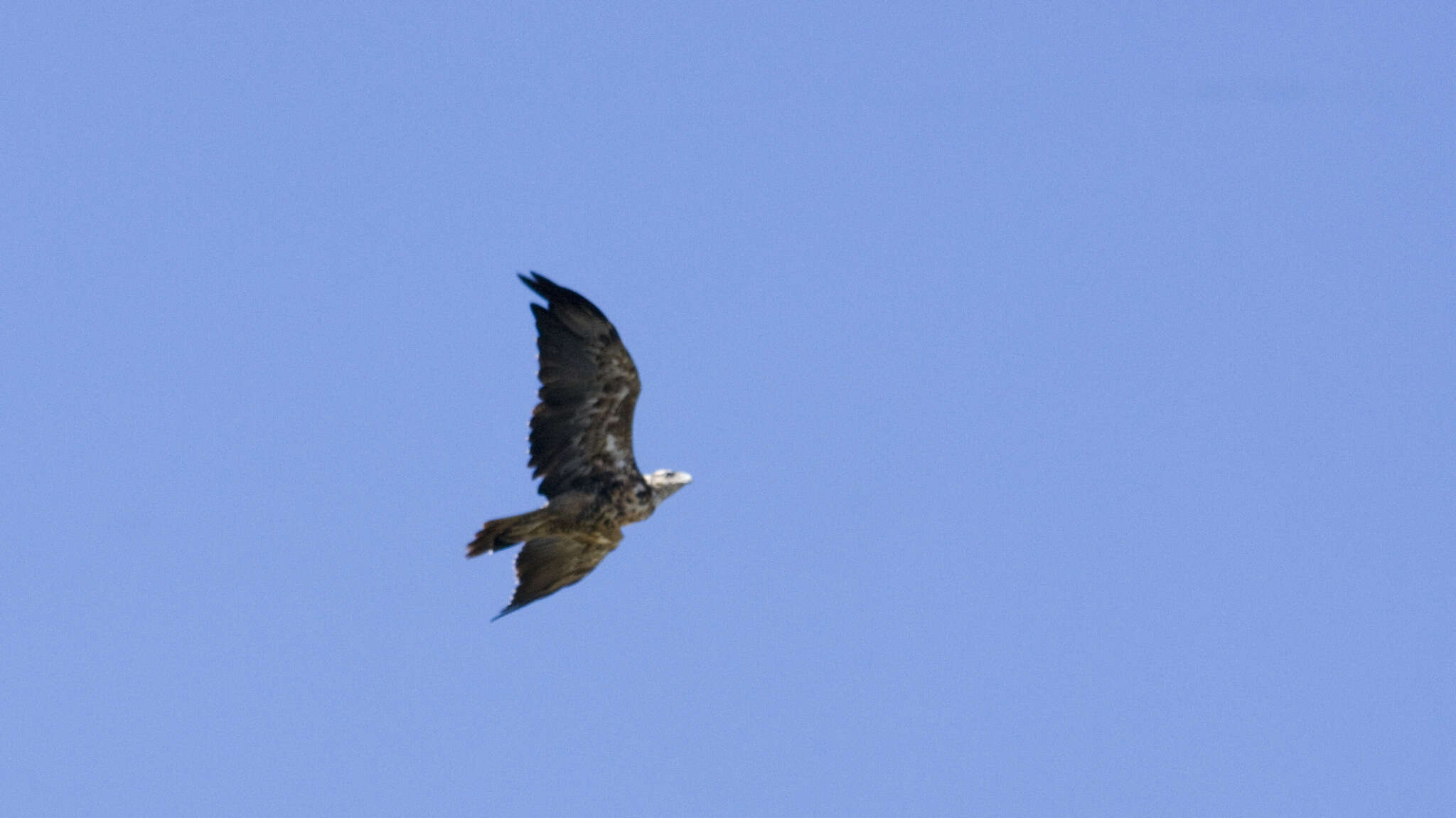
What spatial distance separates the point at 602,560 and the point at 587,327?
8.12 feet

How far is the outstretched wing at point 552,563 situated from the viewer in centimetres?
2038

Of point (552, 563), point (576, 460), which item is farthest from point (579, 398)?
point (552, 563)

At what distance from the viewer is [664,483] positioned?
66.7 ft

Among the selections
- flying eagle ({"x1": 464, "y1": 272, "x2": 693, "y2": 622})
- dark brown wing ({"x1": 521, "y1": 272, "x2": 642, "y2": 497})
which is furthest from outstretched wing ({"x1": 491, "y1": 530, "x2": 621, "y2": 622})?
dark brown wing ({"x1": 521, "y1": 272, "x2": 642, "y2": 497})

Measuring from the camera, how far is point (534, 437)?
19.8m

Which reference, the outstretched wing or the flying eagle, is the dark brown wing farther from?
the outstretched wing

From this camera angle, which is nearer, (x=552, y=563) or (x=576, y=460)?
(x=576, y=460)

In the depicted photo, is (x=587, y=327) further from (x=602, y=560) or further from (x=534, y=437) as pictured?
(x=602, y=560)

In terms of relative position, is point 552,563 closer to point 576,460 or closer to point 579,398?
point 576,460

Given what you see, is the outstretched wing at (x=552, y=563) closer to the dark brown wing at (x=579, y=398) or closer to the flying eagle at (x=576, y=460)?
the flying eagle at (x=576, y=460)

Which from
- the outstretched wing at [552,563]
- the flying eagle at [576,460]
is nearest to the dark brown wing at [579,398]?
the flying eagle at [576,460]

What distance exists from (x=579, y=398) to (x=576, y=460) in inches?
24.3

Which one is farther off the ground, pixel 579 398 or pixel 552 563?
pixel 579 398

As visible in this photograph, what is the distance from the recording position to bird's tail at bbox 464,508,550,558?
1941 centimetres
